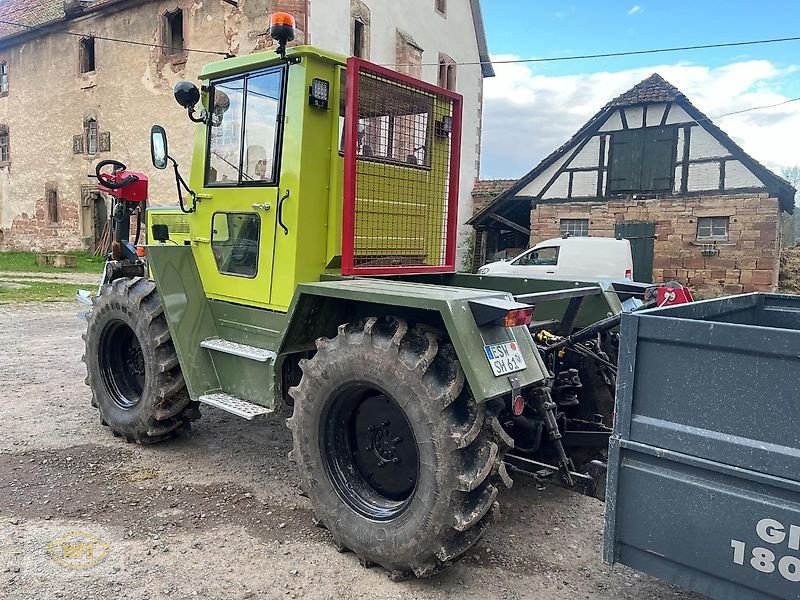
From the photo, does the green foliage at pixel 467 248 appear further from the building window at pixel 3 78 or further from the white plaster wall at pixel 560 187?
the building window at pixel 3 78

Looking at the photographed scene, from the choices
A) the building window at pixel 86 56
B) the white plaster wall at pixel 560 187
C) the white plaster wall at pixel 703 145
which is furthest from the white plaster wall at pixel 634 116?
the building window at pixel 86 56

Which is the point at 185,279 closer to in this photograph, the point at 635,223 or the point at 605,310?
the point at 605,310

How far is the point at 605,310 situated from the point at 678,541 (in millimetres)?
2291

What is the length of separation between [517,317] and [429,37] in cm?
2194

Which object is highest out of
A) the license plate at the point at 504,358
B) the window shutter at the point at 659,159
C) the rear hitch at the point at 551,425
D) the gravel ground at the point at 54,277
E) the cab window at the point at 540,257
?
the window shutter at the point at 659,159

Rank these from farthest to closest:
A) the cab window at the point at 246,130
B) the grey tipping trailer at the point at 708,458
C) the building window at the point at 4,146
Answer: the building window at the point at 4,146 → the cab window at the point at 246,130 → the grey tipping trailer at the point at 708,458

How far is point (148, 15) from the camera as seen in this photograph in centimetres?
2014

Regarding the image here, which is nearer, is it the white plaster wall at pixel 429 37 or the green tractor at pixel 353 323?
the green tractor at pixel 353 323

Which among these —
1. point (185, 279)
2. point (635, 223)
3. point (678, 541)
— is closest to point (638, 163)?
point (635, 223)

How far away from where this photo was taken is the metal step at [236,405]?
371cm

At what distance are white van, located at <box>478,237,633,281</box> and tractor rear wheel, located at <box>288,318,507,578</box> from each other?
1097cm

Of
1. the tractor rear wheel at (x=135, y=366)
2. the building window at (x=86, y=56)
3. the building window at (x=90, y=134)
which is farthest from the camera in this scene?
the building window at (x=90, y=134)

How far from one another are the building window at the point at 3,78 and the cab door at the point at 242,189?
27.3 m

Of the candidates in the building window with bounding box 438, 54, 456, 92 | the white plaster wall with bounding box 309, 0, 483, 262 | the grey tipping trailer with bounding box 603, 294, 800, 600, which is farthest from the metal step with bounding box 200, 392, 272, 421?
the building window with bounding box 438, 54, 456, 92
